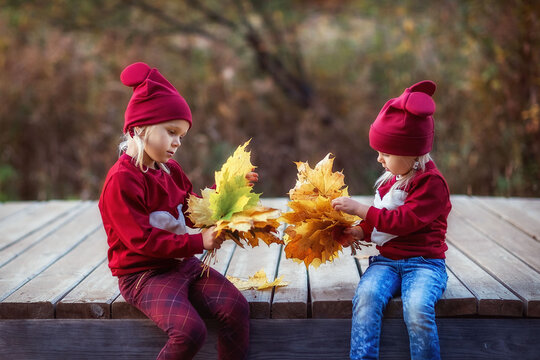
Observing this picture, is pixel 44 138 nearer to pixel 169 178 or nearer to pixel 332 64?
pixel 332 64

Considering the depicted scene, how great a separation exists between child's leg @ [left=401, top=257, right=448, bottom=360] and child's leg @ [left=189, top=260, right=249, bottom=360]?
26.2 inches

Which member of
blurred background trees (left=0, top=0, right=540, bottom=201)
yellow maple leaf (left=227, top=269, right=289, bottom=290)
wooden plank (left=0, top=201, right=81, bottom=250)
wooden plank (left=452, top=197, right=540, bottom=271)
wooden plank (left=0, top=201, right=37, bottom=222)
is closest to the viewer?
yellow maple leaf (left=227, top=269, right=289, bottom=290)

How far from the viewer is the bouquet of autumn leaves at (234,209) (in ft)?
7.63

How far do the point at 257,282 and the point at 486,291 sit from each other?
1.02 m

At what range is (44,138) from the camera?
6.64 m

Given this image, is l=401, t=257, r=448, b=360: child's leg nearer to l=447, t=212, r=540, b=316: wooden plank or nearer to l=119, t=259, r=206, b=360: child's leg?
l=447, t=212, r=540, b=316: wooden plank

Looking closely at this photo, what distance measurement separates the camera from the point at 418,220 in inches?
95.9

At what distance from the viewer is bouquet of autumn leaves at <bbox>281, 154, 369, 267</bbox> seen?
2.52 meters

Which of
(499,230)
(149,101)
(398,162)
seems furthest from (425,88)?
(499,230)

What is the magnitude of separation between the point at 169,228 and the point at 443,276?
3.90 ft

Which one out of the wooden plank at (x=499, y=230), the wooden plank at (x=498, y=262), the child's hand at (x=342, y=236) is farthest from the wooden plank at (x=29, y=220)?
the wooden plank at (x=499, y=230)

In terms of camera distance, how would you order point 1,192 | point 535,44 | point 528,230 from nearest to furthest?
point 528,230 → point 535,44 → point 1,192

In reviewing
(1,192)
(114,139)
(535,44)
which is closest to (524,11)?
(535,44)

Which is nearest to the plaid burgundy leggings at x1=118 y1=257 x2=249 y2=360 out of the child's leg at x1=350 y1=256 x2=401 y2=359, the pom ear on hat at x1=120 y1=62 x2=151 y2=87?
the child's leg at x1=350 y1=256 x2=401 y2=359
